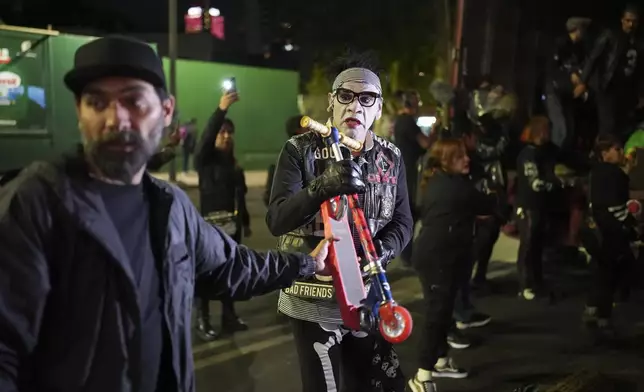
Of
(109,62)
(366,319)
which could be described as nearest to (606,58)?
(366,319)

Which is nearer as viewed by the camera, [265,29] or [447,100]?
[447,100]

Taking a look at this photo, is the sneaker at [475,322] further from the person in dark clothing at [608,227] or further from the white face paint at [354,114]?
the white face paint at [354,114]

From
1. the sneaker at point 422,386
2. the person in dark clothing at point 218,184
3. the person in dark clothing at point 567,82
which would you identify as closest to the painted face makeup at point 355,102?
the sneaker at point 422,386

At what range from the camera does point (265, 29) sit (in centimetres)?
1869

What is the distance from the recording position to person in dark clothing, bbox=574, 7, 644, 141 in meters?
8.39

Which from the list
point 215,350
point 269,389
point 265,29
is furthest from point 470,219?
point 265,29

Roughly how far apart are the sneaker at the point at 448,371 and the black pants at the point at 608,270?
1832 millimetres

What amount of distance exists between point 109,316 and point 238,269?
554mm

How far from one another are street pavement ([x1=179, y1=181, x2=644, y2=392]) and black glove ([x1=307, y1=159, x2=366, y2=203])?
2434 mm

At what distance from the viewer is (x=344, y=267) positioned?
99.7 inches

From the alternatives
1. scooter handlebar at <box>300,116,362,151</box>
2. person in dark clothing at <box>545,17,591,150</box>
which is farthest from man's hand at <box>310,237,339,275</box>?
person in dark clothing at <box>545,17,591,150</box>

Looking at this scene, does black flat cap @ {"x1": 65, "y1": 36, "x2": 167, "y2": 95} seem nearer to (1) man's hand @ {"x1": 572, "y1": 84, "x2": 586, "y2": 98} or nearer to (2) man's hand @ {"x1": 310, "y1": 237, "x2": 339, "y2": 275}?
(2) man's hand @ {"x1": 310, "y1": 237, "x2": 339, "y2": 275}

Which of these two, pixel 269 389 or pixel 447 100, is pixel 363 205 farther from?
pixel 447 100

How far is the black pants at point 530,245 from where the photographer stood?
6867 millimetres
